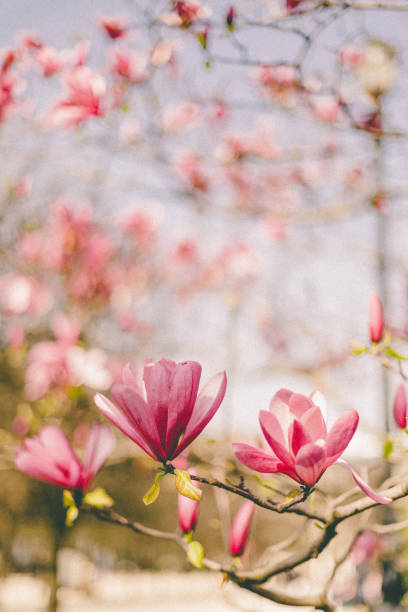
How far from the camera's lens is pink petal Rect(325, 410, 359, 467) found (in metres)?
0.75

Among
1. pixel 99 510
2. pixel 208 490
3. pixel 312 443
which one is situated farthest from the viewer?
pixel 208 490

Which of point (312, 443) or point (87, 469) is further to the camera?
point (87, 469)

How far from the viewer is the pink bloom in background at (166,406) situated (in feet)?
2.61

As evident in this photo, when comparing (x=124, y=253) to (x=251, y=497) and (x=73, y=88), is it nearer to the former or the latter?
(x=73, y=88)

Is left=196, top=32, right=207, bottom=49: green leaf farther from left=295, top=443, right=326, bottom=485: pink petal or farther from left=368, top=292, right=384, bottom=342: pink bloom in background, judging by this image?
left=295, top=443, right=326, bottom=485: pink petal

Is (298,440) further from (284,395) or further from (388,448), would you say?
(388,448)

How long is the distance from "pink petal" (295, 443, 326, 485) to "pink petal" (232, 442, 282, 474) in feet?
0.13

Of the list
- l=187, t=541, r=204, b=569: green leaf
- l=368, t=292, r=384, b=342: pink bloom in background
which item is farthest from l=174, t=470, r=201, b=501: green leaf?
l=368, t=292, r=384, b=342: pink bloom in background

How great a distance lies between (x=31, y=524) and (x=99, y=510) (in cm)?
1156

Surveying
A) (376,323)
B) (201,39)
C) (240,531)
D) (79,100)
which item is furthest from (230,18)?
(240,531)

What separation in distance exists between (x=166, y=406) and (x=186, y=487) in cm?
12

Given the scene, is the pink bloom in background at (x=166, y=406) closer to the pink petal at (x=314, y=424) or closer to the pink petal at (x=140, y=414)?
the pink petal at (x=140, y=414)

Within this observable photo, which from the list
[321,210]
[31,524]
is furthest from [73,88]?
[31,524]

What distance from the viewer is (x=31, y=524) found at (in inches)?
449
